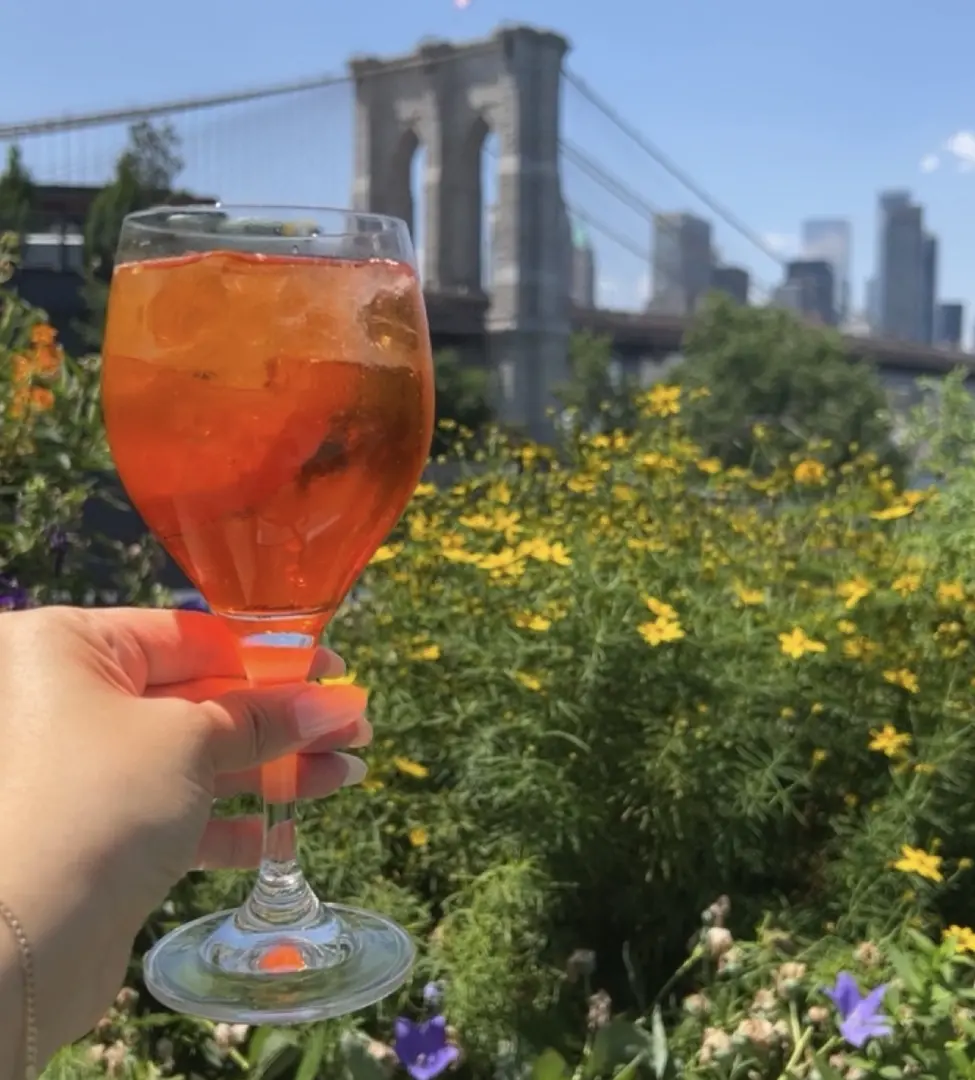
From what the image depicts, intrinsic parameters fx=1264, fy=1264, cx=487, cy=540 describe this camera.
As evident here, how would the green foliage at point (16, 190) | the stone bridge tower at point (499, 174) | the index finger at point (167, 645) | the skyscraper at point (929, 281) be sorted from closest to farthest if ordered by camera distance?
the index finger at point (167, 645)
the green foliage at point (16, 190)
the stone bridge tower at point (499, 174)
the skyscraper at point (929, 281)

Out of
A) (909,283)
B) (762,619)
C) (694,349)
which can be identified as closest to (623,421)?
(762,619)

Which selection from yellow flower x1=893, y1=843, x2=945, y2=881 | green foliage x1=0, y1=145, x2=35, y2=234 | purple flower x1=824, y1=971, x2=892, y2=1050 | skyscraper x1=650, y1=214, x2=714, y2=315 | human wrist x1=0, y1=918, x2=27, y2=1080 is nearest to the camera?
human wrist x1=0, y1=918, x2=27, y2=1080

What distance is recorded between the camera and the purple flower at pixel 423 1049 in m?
0.96

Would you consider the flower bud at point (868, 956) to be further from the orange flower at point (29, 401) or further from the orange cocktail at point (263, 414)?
the orange flower at point (29, 401)

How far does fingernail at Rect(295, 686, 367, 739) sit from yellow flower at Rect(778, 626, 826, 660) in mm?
692

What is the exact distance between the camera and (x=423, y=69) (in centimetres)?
2180

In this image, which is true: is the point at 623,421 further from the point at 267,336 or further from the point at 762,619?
the point at 267,336

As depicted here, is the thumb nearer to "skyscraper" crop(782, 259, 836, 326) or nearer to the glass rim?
the glass rim

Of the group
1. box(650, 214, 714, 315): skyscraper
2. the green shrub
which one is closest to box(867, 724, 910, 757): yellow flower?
the green shrub

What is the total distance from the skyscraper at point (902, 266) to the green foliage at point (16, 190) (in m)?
30.5

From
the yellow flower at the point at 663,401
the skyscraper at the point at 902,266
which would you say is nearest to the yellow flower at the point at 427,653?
the yellow flower at the point at 663,401

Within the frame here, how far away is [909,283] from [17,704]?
160 feet

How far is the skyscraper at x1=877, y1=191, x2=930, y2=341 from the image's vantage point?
43.1m

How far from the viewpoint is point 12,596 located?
139cm
